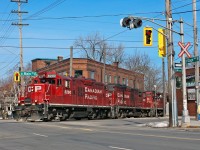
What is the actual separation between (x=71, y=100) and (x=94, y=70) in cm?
3155

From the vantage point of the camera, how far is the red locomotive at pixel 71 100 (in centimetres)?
3438

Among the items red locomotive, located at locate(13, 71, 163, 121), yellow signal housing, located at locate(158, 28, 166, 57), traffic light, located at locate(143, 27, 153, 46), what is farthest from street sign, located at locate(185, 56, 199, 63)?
red locomotive, located at locate(13, 71, 163, 121)

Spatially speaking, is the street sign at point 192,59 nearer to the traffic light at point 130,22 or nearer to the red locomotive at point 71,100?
the traffic light at point 130,22

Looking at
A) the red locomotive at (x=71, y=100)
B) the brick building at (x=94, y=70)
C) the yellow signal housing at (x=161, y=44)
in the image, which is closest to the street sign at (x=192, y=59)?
the yellow signal housing at (x=161, y=44)

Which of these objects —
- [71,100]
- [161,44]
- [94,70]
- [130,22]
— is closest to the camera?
[130,22]

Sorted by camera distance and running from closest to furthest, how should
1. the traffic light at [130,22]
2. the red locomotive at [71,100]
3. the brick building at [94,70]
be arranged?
the traffic light at [130,22]
the red locomotive at [71,100]
the brick building at [94,70]

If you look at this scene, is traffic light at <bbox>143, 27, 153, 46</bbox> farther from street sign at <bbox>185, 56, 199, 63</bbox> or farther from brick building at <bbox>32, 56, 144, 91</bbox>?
brick building at <bbox>32, 56, 144, 91</bbox>

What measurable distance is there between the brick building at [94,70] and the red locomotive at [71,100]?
55.6 feet

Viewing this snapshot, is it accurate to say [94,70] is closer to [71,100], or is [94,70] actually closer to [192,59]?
[71,100]

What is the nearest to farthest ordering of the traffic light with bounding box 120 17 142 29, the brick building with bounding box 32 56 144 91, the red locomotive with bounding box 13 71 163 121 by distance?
the traffic light with bounding box 120 17 142 29 → the red locomotive with bounding box 13 71 163 121 → the brick building with bounding box 32 56 144 91

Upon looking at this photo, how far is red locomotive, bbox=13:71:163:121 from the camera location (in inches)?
1353

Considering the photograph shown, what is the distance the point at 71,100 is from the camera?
3719cm

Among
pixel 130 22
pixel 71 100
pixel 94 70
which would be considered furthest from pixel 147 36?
pixel 94 70

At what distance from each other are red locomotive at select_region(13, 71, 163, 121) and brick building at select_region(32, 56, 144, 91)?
667 inches
